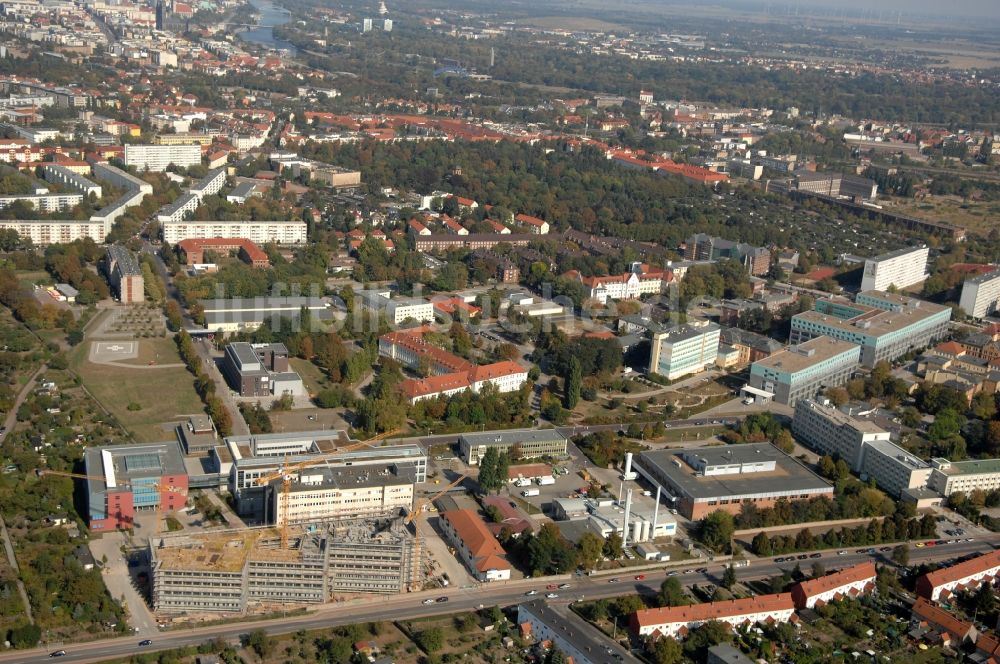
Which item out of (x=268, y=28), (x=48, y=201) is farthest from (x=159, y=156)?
(x=268, y=28)

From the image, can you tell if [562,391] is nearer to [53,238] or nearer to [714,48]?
[53,238]

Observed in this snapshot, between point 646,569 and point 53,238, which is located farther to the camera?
point 53,238

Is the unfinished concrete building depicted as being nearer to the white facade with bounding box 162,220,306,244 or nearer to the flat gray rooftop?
the flat gray rooftop

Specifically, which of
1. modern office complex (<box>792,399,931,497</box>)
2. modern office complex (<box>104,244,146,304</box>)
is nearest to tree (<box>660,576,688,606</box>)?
modern office complex (<box>792,399,931,497</box>)

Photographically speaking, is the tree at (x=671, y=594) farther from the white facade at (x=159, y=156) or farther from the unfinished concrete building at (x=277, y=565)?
the white facade at (x=159, y=156)

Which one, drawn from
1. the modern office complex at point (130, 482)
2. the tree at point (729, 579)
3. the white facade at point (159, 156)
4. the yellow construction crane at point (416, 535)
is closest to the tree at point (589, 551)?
the tree at point (729, 579)

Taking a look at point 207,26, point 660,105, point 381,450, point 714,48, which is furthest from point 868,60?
point 381,450
